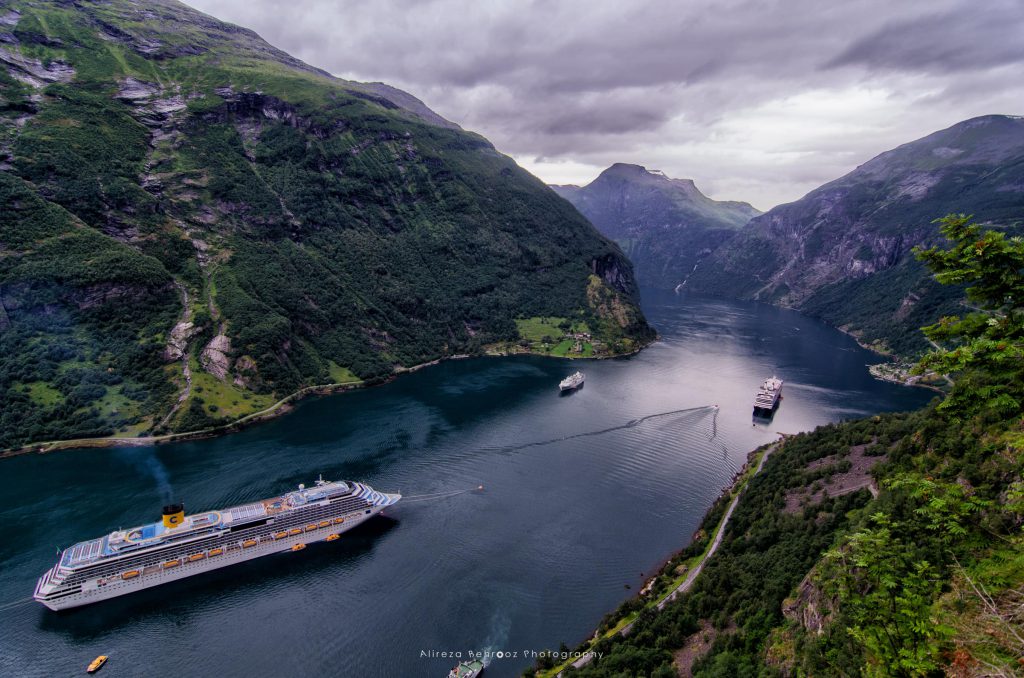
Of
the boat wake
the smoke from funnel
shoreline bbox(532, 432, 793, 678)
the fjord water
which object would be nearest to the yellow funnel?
the fjord water

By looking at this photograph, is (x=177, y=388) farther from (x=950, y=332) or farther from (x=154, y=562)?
(x=950, y=332)

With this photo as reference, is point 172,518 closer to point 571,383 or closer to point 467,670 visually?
point 467,670

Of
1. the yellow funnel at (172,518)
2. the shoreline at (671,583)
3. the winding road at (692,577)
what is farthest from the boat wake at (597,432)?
the yellow funnel at (172,518)

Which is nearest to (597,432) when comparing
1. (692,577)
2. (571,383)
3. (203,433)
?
(571,383)

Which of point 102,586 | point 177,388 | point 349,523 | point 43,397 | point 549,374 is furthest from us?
point 549,374

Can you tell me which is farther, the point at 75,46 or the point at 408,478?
the point at 75,46

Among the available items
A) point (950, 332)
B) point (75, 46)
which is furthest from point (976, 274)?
point (75, 46)
